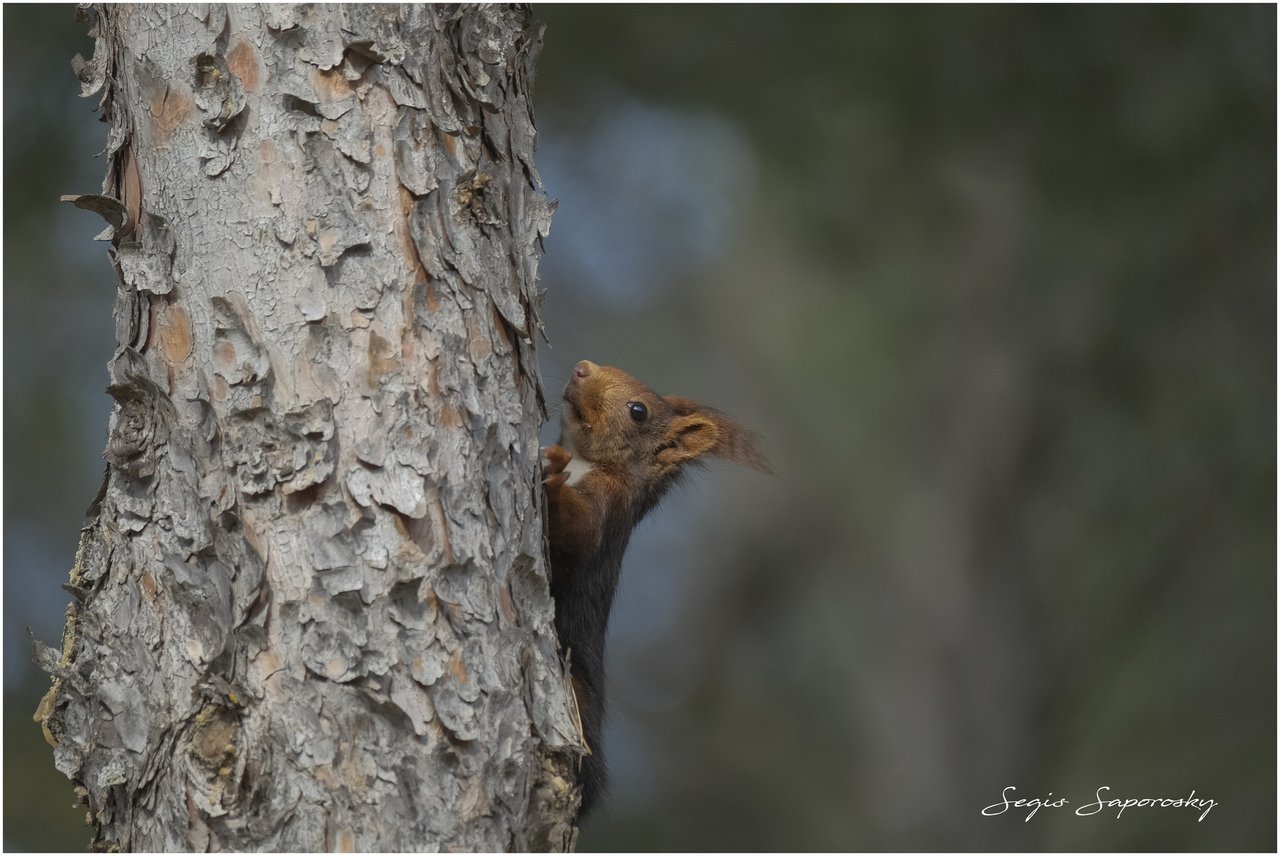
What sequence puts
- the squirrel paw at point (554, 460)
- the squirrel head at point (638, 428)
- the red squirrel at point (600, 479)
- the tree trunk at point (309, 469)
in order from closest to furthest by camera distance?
1. the tree trunk at point (309, 469)
2. the red squirrel at point (600, 479)
3. the squirrel paw at point (554, 460)
4. the squirrel head at point (638, 428)

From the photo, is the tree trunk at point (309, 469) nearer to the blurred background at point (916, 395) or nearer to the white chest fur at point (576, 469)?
the white chest fur at point (576, 469)

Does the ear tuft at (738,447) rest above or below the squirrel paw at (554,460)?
below

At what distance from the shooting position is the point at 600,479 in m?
3.51

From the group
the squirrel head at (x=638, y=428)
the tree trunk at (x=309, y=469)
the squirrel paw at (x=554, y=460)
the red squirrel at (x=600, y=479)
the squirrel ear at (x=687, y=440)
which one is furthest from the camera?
the squirrel ear at (x=687, y=440)

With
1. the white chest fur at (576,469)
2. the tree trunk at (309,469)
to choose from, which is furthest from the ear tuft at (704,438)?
the tree trunk at (309,469)

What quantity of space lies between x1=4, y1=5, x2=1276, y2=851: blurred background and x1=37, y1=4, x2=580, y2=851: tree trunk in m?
2.06

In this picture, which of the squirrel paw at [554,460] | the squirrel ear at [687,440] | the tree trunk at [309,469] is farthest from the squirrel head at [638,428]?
the tree trunk at [309,469]

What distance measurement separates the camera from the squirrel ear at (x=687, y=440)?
3867 millimetres

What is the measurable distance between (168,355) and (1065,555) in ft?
28.3

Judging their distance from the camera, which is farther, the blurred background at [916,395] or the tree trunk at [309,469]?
the blurred background at [916,395]

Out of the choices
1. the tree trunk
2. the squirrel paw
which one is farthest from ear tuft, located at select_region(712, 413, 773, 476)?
the tree trunk

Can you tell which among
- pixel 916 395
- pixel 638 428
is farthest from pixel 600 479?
pixel 916 395

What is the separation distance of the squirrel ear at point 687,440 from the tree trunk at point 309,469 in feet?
4.89

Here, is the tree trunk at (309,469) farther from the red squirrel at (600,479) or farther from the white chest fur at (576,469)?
the white chest fur at (576,469)
